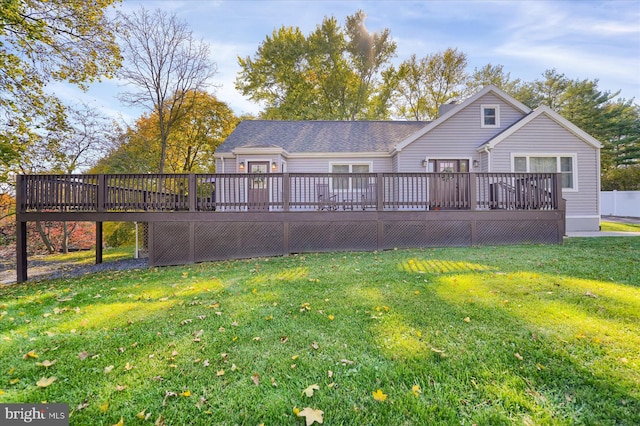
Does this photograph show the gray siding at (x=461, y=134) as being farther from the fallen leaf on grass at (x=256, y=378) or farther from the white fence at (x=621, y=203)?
the white fence at (x=621, y=203)

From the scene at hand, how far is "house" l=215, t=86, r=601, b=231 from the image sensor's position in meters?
11.1

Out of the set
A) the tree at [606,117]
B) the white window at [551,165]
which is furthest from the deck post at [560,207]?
the tree at [606,117]

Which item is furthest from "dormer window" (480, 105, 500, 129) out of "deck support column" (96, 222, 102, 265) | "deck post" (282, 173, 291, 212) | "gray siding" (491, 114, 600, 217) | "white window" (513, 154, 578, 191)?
"deck support column" (96, 222, 102, 265)

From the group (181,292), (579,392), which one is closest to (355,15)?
(181,292)

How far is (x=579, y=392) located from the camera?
2.07 m

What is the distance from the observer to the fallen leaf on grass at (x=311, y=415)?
1.86 metres

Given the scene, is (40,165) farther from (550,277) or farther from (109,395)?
(550,277)

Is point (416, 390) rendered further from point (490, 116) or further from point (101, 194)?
point (490, 116)

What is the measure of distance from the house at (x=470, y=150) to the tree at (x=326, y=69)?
1292 centimetres

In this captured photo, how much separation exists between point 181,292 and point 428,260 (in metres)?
4.71

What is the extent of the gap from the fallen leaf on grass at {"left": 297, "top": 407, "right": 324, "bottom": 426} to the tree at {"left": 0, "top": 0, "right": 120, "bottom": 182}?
11.5 m

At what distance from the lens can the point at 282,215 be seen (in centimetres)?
790

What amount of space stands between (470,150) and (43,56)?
48.6ft

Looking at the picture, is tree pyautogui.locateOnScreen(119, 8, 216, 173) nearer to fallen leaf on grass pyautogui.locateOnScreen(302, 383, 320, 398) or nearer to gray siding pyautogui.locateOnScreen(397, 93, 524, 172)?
gray siding pyautogui.locateOnScreen(397, 93, 524, 172)
